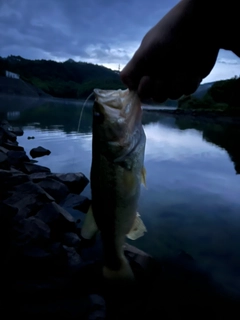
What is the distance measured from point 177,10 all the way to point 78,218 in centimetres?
622

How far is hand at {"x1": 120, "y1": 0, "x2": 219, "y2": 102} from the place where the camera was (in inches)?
81.7

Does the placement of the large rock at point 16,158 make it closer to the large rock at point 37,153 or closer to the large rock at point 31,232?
the large rock at point 37,153

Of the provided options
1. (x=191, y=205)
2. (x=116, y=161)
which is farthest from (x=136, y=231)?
(x=191, y=205)

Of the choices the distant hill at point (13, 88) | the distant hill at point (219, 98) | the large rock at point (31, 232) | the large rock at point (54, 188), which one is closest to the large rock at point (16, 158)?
the large rock at point (54, 188)

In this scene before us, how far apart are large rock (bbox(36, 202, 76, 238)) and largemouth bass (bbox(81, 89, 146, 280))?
11.7 ft

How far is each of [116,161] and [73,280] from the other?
306cm

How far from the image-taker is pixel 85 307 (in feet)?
12.2

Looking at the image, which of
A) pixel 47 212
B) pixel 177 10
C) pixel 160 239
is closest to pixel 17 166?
pixel 47 212

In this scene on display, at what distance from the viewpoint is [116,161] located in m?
2.24

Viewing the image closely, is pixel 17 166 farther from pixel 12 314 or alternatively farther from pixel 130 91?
pixel 130 91

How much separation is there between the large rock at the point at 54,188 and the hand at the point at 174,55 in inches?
253

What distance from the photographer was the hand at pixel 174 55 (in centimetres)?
207

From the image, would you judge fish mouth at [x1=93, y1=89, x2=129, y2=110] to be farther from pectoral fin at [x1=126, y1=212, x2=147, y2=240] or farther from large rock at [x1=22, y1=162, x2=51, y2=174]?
large rock at [x1=22, y1=162, x2=51, y2=174]

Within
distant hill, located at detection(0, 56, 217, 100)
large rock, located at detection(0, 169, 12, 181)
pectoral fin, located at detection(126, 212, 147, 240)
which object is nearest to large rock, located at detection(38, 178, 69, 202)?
large rock, located at detection(0, 169, 12, 181)
